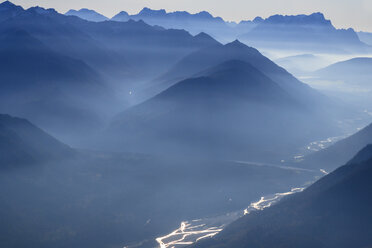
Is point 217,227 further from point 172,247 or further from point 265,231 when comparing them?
point 265,231

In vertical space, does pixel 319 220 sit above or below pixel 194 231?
below

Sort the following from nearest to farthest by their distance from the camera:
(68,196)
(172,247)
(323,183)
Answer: (323,183), (172,247), (68,196)

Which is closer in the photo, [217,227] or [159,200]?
[217,227]

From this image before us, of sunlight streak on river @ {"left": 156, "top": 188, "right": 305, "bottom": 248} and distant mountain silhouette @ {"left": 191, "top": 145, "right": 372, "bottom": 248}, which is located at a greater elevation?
sunlight streak on river @ {"left": 156, "top": 188, "right": 305, "bottom": 248}

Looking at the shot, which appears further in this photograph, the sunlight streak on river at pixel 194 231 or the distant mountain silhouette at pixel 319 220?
the sunlight streak on river at pixel 194 231

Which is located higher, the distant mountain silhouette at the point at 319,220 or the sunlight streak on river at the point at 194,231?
the sunlight streak on river at the point at 194,231

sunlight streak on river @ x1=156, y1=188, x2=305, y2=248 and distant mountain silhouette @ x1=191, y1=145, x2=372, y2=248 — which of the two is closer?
distant mountain silhouette @ x1=191, y1=145, x2=372, y2=248

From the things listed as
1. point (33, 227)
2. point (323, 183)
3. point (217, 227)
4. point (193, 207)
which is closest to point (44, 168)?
point (33, 227)

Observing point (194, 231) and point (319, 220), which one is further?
point (194, 231)
